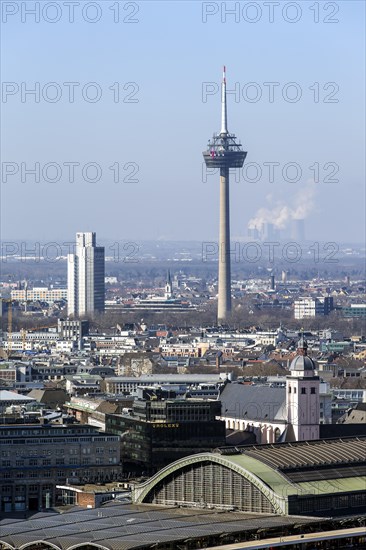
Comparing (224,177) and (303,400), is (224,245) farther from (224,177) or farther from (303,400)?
(303,400)

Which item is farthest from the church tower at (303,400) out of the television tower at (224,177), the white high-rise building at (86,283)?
the white high-rise building at (86,283)

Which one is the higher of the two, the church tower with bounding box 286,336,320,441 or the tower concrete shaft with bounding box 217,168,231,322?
the tower concrete shaft with bounding box 217,168,231,322

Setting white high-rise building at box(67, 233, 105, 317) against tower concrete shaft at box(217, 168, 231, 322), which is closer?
tower concrete shaft at box(217, 168, 231, 322)

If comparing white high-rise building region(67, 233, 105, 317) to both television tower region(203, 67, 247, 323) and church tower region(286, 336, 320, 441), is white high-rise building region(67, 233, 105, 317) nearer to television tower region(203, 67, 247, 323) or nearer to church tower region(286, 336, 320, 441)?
television tower region(203, 67, 247, 323)

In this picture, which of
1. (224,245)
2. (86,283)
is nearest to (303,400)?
(224,245)

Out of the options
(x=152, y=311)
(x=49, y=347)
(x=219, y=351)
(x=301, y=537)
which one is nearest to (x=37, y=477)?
(x=301, y=537)

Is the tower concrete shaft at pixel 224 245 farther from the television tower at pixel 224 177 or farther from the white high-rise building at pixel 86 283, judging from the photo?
the white high-rise building at pixel 86 283

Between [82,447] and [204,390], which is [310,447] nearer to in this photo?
[82,447]

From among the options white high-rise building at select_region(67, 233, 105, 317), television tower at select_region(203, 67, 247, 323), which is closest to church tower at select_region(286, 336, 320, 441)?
television tower at select_region(203, 67, 247, 323)
